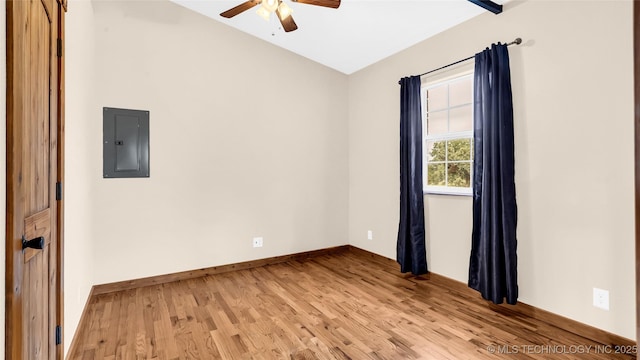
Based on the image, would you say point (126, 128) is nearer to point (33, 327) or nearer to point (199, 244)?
point (199, 244)

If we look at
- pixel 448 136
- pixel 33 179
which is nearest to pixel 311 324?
pixel 33 179

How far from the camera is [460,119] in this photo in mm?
3207

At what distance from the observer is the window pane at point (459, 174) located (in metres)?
3.16

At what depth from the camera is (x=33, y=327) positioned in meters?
1.22

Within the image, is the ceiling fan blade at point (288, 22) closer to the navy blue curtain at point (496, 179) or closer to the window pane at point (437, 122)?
the navy blue curtain at point (496, 179)

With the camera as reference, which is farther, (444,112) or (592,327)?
(444,112)

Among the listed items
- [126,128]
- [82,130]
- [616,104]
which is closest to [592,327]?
[616,104]

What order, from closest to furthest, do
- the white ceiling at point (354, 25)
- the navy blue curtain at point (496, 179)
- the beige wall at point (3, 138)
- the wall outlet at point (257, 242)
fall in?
the beige wall at point (3, 138), the navy blue curtain at point (496, 179), the white ceiling at point (354, 25), the wall outlet at point (257, 242)

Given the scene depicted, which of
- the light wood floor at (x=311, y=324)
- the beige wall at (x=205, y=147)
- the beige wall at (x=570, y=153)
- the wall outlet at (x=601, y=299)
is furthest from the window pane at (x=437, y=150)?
the wall outlet at (x=601, y=299)

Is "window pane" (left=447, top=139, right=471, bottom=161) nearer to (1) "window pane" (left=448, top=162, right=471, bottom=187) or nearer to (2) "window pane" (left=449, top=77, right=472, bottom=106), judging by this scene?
(1) "window pane" (left=448, top=162, right=471, bottom=187)

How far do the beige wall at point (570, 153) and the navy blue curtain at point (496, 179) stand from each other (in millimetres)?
108

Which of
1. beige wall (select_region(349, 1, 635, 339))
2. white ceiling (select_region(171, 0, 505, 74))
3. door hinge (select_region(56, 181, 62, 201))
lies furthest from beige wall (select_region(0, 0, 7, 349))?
beige wall (select_region(349, 1, 635, 339))

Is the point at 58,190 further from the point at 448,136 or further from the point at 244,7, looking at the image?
the point at 448,136

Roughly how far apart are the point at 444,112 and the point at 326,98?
169 cm
